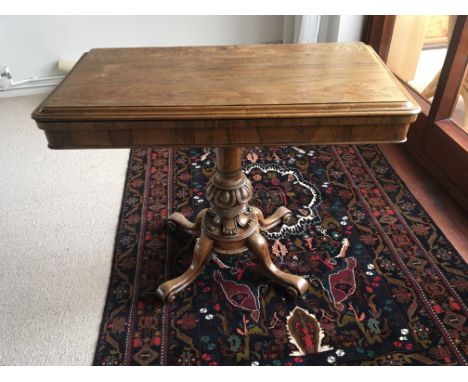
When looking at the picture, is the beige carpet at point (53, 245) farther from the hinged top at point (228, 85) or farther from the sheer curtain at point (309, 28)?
the sheer curtain at point (309, 28)

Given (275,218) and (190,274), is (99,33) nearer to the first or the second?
(275,218)

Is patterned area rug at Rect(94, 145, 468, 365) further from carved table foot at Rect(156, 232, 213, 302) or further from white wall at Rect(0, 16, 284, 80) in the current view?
white wall at Rect(0, 16, 284, 80)

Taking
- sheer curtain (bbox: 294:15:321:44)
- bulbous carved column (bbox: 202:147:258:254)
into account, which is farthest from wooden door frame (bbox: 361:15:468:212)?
bulbous carved column (bbox: 202:147:258:254)

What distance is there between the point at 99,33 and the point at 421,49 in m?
2.12

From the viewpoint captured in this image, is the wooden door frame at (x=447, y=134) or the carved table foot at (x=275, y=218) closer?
the carved table foot at (x=275, y=218)

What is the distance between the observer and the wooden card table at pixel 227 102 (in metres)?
0.90

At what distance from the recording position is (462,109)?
72.4 inches

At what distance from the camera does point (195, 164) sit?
6.84 ft

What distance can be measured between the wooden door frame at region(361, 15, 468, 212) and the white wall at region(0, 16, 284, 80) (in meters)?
1.40

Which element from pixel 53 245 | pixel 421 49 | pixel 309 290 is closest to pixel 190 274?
pixel 309 290

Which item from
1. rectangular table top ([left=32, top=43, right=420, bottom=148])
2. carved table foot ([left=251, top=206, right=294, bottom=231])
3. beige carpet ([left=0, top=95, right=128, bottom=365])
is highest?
rectangular table top ([left=32, top=43, right=420, bottom=148])

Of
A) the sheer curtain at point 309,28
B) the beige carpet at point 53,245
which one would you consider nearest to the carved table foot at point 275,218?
the beige carpet at point 53,245

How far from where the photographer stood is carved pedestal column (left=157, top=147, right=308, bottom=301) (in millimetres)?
1279

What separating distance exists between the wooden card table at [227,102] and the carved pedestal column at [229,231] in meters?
0.04
